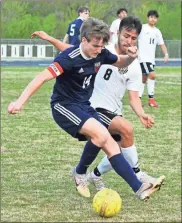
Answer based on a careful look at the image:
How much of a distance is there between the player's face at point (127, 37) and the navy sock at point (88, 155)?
3.24 ft

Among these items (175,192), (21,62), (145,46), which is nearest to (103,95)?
(175,192)

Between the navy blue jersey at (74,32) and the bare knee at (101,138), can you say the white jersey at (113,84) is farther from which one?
the navy blue jersey at (74,32)

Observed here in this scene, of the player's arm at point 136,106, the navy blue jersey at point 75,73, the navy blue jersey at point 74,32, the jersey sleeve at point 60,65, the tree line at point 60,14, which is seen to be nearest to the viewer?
the jersey sleeve at point 60,65

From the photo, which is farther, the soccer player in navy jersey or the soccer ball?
the soccer ball

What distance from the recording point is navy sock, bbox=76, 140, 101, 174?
691 cm

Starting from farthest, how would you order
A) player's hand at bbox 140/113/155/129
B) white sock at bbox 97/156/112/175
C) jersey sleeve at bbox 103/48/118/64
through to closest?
1. white sock at bbox 97/156/112/175
2. player's hand at bbox 140/113/155/129
3. jersey sleeve at bbox 103/48/118/64

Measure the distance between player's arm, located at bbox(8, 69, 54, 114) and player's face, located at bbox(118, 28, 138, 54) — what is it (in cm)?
90

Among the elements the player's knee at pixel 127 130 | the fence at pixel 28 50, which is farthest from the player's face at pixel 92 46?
the fence at pixel 28 50

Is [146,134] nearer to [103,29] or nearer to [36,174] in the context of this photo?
[36,174]

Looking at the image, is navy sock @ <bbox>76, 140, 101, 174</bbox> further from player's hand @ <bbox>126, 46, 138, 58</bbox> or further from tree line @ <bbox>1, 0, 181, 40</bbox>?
tree line @ <bbox>1, 0, 181, 40</bbox>

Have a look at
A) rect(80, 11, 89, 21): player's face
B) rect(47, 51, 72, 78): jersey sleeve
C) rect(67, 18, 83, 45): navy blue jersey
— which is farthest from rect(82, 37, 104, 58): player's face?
rect(67, 18, 83, 45): navy blue jersey

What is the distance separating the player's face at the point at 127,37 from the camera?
6504 millimetres

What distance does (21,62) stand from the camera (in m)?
37.3

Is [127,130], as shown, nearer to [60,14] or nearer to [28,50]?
[60,14]
